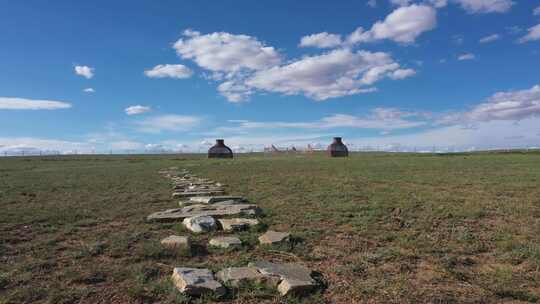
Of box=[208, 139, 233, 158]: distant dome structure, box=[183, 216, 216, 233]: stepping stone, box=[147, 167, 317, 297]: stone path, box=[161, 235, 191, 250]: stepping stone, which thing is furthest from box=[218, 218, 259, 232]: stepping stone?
box=[208, 139, 233, 158]: distant dome structure

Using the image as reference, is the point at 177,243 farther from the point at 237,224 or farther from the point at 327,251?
the point at 327,251

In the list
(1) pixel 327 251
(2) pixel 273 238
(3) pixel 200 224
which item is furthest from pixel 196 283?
(3) pixel 200 224

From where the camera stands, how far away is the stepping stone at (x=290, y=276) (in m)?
3.51

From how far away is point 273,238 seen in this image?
527cm

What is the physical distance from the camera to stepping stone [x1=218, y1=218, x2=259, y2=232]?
6089 millimetres

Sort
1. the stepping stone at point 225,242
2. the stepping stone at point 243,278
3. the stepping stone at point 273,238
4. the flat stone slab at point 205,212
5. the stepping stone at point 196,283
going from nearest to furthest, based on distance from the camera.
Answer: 1. the stepping stone at point 196,283
2. the stepping stone at point 243,278
3. the stepping stone at point 225,242
4. the stepping stone at point 273,238
5. the flat stone slab at point 205,212

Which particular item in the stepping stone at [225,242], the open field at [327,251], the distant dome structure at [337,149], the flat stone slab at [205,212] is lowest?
the open field at [327,251]

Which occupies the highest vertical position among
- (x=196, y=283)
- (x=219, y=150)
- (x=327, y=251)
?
(x=219, y=150)

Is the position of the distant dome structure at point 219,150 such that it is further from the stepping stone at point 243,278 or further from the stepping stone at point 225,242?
the stepping stone at point 243,278

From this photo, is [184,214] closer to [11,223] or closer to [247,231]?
[247,231]

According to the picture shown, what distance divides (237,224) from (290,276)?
251 centimetres

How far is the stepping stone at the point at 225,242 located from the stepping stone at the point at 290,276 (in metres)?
0.89

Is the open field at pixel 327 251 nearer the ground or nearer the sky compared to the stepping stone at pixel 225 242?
nearer the ground

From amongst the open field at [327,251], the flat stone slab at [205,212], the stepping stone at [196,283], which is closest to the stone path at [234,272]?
the stepping stone at [196,283]
